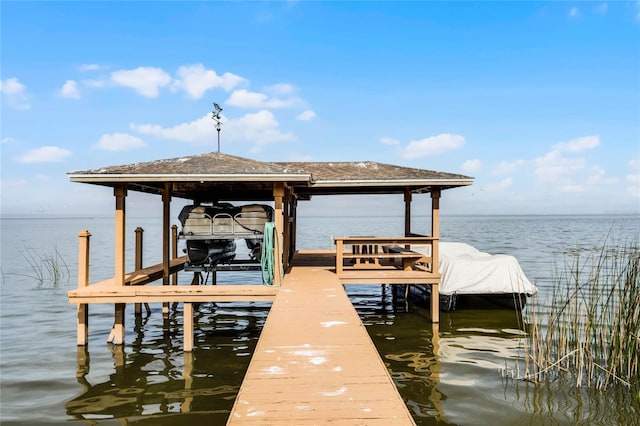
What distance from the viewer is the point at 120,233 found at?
9.89 metres

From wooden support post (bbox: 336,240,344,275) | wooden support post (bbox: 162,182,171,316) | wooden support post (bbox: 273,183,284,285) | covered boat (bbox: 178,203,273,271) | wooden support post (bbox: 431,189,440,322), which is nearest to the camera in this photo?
wooden support post (bbox: 273,183,284,285)

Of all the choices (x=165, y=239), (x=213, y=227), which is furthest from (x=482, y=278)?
(x=165, y=239)

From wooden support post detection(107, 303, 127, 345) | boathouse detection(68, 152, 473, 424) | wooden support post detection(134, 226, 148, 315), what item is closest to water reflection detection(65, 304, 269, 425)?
wooden support post detection(107, 303, 127, 345)

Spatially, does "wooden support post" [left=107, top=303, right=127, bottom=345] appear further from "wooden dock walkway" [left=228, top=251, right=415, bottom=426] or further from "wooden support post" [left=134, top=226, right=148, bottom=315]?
"wooden dock walkway" [left=228, top=251, right=415, bottom=426]

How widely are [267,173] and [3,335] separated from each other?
8.38m

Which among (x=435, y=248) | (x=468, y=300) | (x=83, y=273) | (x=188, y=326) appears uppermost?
(x=435, y=248)

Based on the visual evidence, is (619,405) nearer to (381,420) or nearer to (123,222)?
(381,420)

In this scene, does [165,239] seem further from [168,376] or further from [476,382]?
[476,382]

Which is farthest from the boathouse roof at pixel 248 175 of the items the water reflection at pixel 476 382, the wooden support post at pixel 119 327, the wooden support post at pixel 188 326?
the water reflection at pixel 476 382

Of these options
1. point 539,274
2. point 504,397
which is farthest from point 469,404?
point 539,274

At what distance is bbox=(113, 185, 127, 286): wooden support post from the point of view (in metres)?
9.77

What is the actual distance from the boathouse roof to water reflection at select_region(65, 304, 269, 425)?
3.63 metres

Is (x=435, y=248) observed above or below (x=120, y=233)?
below

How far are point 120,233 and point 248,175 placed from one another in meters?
3.07
